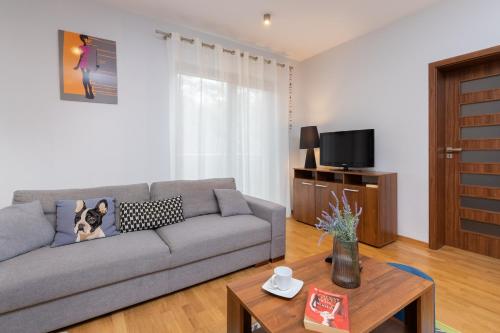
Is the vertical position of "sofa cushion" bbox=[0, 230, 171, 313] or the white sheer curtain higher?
the white sheer curtain

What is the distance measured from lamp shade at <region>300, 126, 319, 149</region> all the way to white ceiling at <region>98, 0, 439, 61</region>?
128cm

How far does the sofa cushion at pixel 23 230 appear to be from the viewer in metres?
1.53

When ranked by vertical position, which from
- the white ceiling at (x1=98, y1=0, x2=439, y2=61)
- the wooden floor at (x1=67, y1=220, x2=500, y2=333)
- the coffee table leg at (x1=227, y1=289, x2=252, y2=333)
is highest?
the white ceiling at (x1=98, y1=0, x2=439, y2=61)

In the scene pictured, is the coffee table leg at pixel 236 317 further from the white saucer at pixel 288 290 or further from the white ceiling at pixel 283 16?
the white ceiling at pixel 283 16

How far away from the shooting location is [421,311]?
1.14 metres

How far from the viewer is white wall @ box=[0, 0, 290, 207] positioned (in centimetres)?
222

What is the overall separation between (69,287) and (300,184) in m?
3.02

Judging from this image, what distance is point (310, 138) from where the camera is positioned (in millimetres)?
3779

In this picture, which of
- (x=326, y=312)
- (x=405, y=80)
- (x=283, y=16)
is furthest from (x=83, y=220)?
(x=405, y=80)

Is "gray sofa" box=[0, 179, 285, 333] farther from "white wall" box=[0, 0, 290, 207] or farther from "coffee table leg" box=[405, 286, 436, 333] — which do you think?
"coffee table leg" box=[405, 286, 436, 333]

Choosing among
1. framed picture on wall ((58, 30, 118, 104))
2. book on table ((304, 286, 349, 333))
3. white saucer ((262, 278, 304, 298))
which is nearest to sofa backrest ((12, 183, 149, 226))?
framed picture on wall ((58, 30, 118, 104))

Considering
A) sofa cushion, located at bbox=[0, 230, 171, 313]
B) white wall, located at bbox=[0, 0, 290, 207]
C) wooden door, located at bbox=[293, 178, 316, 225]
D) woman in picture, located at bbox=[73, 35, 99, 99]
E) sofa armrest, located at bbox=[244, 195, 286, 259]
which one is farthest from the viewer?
wooden door, located at bbox=[293, 178, 316, 225]

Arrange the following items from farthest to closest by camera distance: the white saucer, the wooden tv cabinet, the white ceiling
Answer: the wooden tv cabinet < the white ceiling < the white saucer

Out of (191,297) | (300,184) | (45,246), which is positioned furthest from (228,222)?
(300,184)
